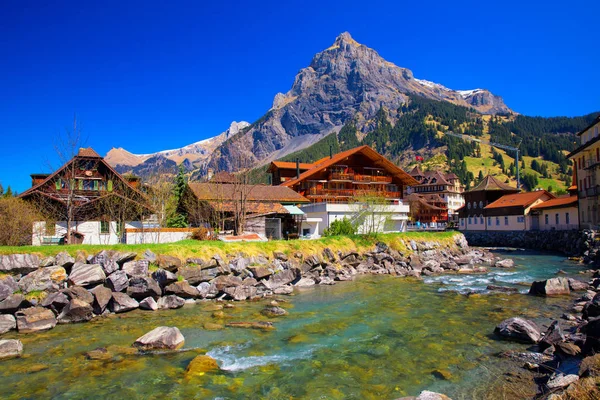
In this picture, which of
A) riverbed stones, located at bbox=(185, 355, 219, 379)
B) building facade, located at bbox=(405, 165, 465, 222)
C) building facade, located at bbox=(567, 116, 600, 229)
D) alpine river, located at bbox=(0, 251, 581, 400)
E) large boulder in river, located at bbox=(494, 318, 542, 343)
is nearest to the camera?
alpine river, located at bbox=(0, 251, 581, 400)

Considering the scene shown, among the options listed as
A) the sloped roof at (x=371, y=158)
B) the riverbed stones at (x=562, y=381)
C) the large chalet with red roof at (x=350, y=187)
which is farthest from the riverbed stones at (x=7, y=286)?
the sloped roof at (x=371, y=158)

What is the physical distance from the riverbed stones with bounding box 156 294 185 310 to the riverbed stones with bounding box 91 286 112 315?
6.97ft

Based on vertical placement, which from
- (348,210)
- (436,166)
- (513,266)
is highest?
(436,166)

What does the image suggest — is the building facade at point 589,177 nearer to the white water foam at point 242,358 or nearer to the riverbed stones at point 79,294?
the white water foam at point 242,358

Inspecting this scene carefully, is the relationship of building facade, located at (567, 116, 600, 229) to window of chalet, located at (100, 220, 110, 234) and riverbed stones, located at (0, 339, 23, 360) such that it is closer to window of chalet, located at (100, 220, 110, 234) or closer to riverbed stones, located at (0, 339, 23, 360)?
window of chalet, located at (100, 220, 110, 234)

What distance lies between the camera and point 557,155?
144 meters

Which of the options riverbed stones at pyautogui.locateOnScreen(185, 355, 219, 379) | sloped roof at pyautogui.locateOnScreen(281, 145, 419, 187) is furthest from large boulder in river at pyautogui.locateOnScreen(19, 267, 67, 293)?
sloped roof at pyautogui.locateOnScreen(281, 145, 419, 187)

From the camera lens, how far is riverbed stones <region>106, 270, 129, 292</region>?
1683 cm

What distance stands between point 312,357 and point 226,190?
98.3 ft

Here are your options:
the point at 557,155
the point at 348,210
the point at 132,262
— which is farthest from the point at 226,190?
the point at 557,155

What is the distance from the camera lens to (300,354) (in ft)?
36.1

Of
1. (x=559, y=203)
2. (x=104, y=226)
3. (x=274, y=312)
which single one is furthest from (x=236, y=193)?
(x=559, y=203)

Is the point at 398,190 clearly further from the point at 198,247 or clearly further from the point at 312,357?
the point at 312,357

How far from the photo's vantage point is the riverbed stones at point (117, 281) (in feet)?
55.2
